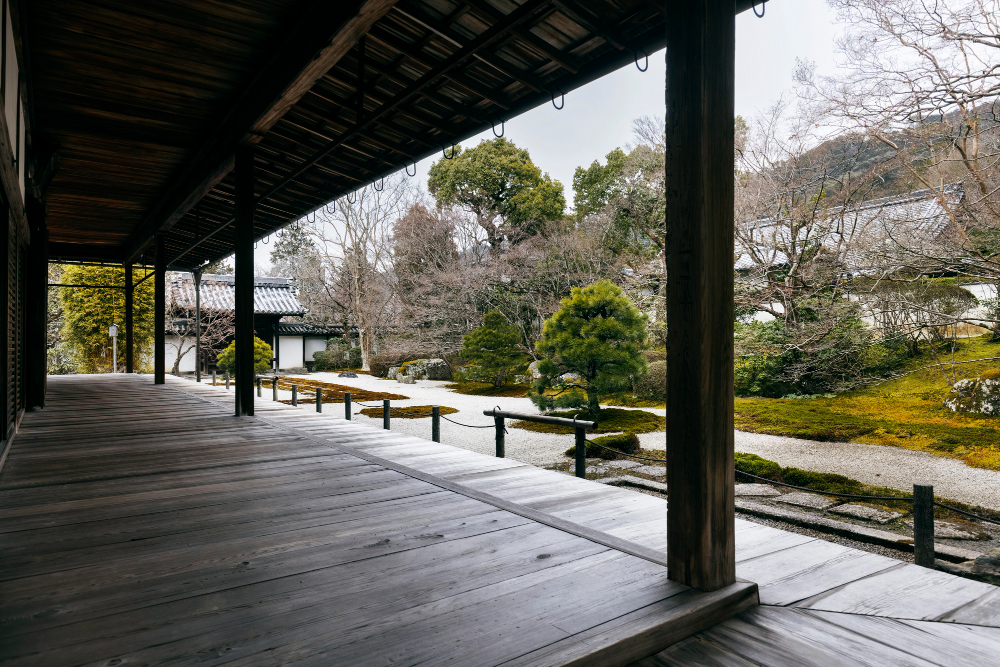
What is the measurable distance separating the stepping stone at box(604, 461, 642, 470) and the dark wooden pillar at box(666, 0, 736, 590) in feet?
14.9

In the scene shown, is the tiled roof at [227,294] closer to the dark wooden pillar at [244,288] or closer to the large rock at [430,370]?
the large rock at [430,370]

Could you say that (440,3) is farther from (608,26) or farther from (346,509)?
(346,509)

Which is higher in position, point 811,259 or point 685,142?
point 811,259

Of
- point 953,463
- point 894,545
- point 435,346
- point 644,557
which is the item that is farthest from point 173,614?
point 435,346

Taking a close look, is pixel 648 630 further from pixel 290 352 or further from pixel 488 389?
pixel 290 352

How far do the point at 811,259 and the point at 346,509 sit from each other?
8978mm

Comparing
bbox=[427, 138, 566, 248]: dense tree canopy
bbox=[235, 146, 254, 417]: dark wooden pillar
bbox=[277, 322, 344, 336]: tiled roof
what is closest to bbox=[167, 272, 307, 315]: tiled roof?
bbox=[277, 322, 344, 336]: tiled roof

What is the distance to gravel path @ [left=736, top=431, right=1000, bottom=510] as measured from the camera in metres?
5.36

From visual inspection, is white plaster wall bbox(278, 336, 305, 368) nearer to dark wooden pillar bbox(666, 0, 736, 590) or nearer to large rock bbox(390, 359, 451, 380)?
large rock bbox(390, 359, 451, 380)

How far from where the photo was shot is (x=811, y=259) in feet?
29.5

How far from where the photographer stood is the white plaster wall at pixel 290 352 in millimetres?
21516

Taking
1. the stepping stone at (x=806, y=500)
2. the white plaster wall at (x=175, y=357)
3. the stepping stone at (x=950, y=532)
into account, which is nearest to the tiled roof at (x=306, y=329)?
the white plaster wall at (x=175, y=357)

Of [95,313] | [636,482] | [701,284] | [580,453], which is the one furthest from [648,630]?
[95,313]

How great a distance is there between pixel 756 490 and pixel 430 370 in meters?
13.1
